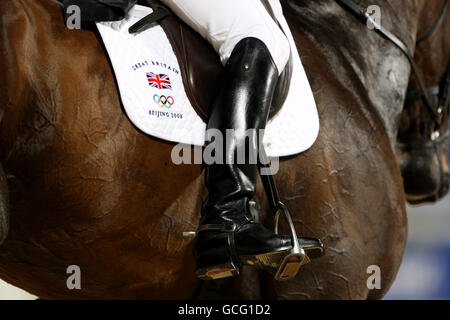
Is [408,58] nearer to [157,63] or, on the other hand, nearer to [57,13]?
[157,63]

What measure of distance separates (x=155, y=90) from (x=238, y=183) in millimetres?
381

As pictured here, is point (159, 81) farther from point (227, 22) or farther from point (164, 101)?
point (227, 22)

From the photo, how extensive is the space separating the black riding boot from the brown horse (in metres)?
0.13

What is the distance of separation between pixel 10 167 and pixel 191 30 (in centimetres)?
75

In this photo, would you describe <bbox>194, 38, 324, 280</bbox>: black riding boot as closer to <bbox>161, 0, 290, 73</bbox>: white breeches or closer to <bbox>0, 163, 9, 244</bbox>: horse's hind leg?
<bbox>161, 0, 290, 73</bbox>: white breeches

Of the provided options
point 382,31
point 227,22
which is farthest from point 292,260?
point 382,31

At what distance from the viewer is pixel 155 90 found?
77.5 inches

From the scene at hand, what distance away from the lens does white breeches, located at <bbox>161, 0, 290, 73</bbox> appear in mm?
2027

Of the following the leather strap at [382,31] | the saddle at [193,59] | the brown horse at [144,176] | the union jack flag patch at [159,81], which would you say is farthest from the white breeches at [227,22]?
the leather strap at [382,31]

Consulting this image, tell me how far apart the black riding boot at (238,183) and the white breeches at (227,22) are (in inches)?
1.5

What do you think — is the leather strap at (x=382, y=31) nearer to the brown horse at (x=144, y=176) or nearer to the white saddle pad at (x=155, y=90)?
the brown horse at (x=144, y=176)

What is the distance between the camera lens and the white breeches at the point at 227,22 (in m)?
2.03
